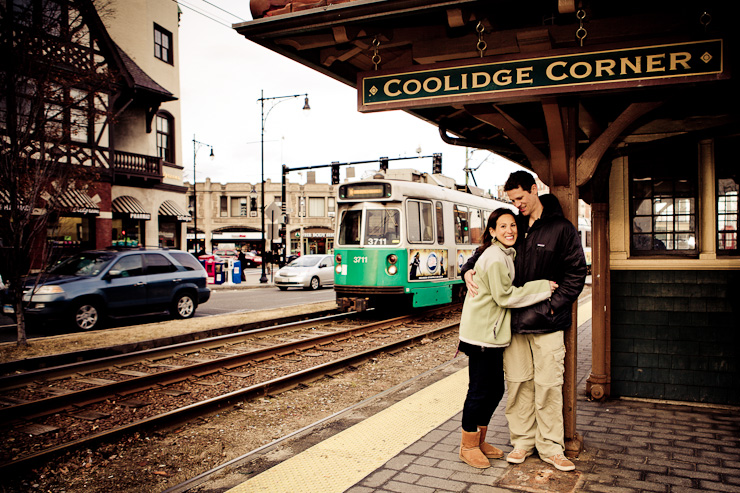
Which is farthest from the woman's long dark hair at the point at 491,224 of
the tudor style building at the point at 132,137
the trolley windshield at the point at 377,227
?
the tudor style building at the point at 132,137

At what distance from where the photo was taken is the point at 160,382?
7207 mm

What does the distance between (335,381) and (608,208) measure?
165 inches

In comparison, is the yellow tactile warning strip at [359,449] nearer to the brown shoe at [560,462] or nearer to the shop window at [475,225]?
the brown shoe at [560,462]

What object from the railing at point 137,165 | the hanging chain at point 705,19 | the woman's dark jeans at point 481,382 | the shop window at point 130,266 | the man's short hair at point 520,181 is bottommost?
the woman's dark jeans at point 481,382

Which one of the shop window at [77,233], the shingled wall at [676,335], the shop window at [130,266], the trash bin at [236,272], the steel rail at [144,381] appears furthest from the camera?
the trash bin at [236,272]

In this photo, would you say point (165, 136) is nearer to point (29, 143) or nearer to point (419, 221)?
point (29, 143)

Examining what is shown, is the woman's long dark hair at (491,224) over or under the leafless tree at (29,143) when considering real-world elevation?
under

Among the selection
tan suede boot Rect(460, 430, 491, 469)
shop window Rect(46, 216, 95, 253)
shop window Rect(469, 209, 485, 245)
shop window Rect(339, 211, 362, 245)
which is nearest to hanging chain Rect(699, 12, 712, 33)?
tan suede boot Rect(460, 430, 491, 469)

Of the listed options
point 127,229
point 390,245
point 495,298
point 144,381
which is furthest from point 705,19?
point 127,229

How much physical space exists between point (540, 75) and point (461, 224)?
11424mm

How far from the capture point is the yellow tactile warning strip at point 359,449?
12.4 feet

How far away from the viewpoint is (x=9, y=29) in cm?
1078

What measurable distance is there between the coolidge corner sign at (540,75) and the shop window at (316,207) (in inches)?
2302

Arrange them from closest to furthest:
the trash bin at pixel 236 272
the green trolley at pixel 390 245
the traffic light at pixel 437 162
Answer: the green trolley at pixel 390 245 < the trash bin at pixel 236 272 < the traffic light at pixel 437 162
